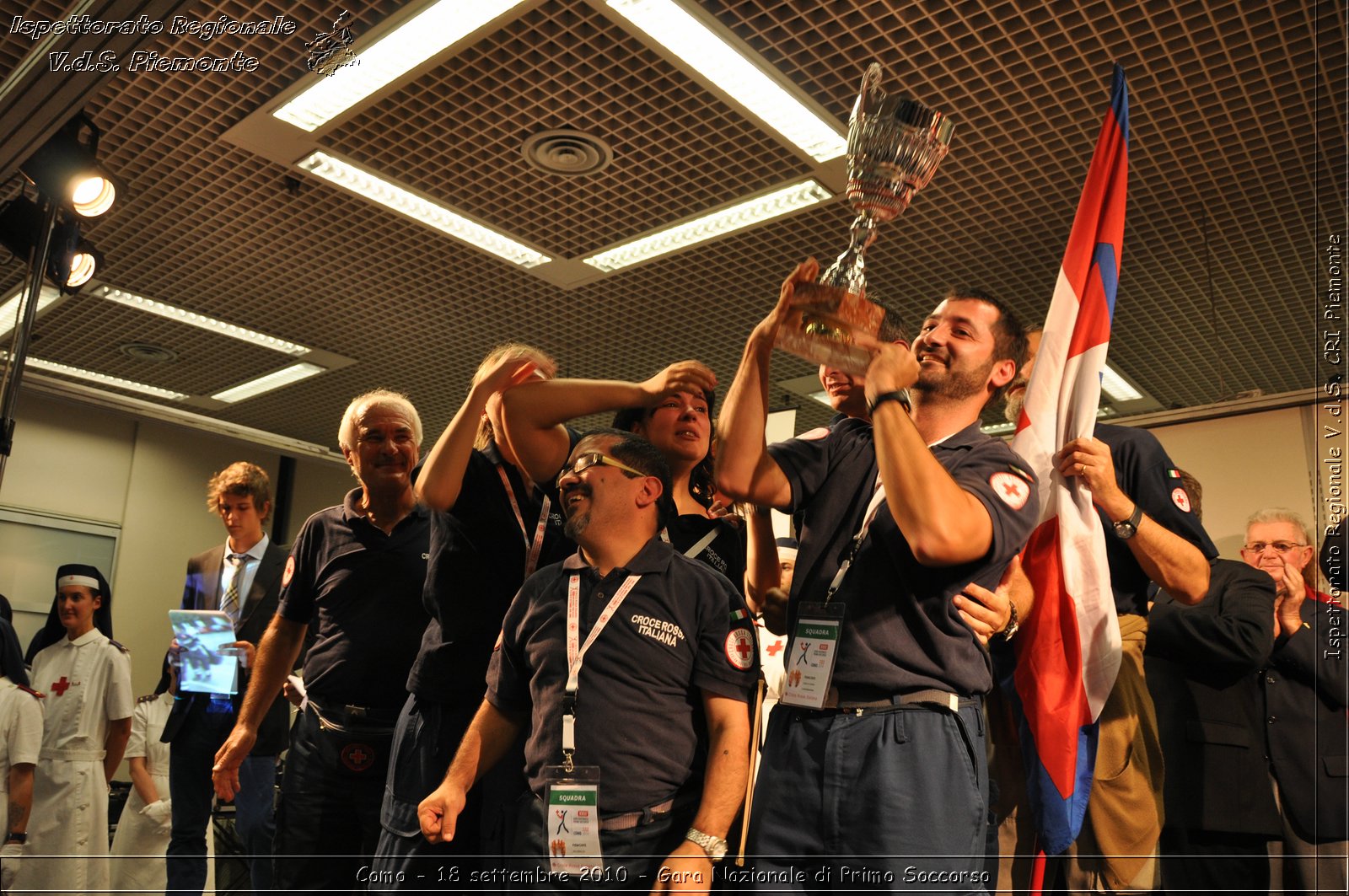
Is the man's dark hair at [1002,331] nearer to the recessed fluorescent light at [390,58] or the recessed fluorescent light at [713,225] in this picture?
the recessed fluorescent light at [390,58]

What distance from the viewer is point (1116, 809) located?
236cm

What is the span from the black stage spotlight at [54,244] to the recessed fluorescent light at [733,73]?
250 cm

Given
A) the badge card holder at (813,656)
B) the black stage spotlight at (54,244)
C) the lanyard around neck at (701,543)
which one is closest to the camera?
the badge card holder at (813,656)

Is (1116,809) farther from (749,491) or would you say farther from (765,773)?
(749,491)

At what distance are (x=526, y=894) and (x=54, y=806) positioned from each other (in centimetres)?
401

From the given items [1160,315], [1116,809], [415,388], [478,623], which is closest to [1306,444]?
[1160,315]

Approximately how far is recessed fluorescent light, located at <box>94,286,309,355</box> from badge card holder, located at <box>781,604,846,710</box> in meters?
5.73

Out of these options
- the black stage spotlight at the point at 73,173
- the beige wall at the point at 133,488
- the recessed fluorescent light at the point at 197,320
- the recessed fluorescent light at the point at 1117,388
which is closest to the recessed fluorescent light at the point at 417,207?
the black stage spotlight at the point at 73,173

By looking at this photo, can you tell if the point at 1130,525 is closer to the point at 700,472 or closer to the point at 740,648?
the point at 740,648

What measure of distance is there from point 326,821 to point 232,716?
5.61ft

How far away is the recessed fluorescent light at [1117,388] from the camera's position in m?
6.24

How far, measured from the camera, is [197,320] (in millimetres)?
6430

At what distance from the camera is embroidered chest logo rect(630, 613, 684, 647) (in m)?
2.01

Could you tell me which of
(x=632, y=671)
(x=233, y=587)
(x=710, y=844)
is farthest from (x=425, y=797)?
(x=233, y=587)
